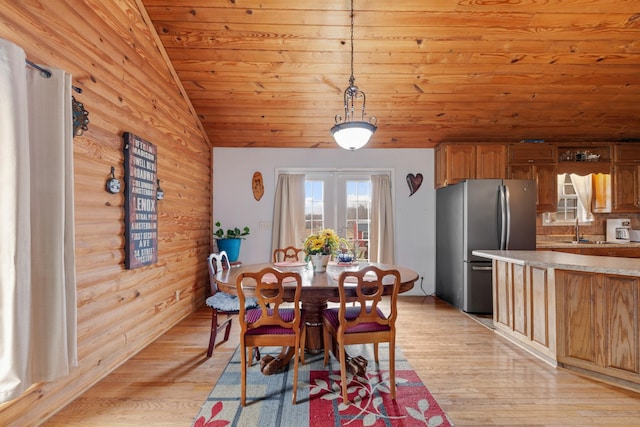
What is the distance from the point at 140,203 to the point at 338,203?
280 centimetres

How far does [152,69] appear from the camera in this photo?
3.08m

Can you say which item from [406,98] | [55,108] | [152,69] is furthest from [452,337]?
[152,69]

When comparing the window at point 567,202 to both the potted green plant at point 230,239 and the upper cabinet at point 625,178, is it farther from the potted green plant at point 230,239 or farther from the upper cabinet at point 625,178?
the potted green plant at point 230,239

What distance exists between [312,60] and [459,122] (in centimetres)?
216

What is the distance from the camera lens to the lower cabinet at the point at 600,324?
2221 mm

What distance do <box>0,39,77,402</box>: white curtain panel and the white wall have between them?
3040 mm

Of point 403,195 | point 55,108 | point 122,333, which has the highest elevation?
point 55,108

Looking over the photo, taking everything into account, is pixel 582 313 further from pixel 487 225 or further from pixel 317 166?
pixel 317 166

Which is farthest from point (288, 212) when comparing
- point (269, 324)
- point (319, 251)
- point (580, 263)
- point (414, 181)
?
point (580, 263)

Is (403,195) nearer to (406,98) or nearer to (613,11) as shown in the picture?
(406,98)

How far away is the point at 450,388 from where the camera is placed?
2250 mm

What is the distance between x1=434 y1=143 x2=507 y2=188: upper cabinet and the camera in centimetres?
434

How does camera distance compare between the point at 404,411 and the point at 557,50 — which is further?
the point at 557,50

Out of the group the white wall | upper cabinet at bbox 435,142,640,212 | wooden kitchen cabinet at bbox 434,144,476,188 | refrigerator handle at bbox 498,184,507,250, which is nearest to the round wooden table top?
refrigerator handle at bbox 498,184,507,250
